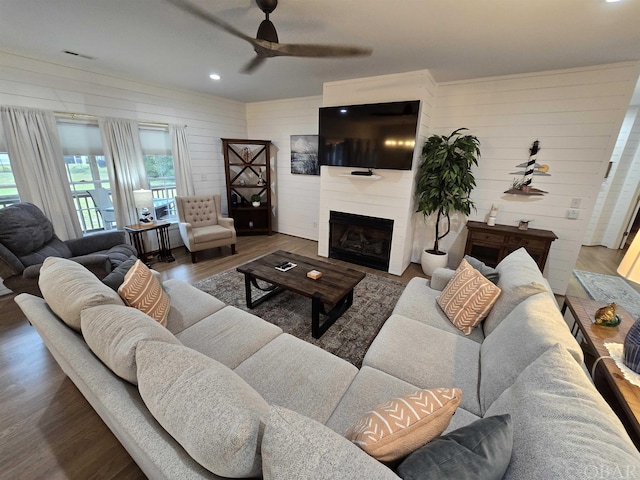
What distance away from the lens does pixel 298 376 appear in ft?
4.58

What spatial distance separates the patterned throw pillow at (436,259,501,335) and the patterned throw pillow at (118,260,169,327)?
6.59ft

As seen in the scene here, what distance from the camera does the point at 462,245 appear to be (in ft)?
12.4

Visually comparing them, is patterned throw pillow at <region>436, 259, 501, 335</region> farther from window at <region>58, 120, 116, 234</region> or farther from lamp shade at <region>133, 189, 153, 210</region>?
window at <region>58, 120, 116, 234</region>

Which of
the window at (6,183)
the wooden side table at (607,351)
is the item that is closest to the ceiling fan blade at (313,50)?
the wooden side table at (607,351)

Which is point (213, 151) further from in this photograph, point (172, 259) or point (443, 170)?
point (443, 170)

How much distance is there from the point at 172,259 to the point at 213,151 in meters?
2.24

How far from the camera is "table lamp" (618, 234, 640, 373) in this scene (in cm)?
112

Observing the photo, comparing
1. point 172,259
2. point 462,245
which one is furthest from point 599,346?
point 172,259

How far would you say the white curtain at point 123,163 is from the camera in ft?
11.8

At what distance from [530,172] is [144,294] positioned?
4.14 m

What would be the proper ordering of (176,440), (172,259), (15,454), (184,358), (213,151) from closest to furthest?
(176,440) < (184,358) < (15,454) < (172,259) < (213,151)

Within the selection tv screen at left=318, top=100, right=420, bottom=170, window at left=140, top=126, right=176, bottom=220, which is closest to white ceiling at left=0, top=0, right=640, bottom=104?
tv screen at left=318, top=100, right=420, bottom=170

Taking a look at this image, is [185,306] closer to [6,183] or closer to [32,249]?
[32,249]

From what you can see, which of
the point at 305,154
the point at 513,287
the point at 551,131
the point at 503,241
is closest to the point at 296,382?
the point at 513,287
